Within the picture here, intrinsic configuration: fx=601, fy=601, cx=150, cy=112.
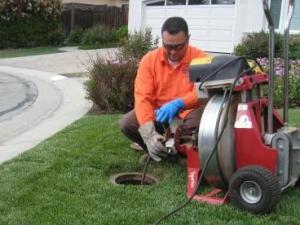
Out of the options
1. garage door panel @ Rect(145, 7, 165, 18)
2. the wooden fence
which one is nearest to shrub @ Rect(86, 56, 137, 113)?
garage door panel @ Rect(145, 7, 165, 18)

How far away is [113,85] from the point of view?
8.51m

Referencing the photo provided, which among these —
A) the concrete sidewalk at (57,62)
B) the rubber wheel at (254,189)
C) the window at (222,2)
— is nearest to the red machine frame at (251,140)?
the rubber wheel at (254,189)

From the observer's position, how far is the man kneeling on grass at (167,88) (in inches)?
182

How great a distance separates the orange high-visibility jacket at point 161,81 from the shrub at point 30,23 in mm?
18885

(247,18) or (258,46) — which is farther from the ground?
(247,18)

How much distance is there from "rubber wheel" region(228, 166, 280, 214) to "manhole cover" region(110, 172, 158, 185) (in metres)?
1.08

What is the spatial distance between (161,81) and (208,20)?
12.5 metres

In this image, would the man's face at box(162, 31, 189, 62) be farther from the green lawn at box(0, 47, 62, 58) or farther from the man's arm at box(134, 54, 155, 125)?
the green lawn at box(0, 47, 62, 58)

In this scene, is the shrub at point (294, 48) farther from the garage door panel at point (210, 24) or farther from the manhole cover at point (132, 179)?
the manhole cover at point (132, 179)

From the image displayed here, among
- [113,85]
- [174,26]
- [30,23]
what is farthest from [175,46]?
[30,23]

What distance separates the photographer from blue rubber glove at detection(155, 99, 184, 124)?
15.0 ft

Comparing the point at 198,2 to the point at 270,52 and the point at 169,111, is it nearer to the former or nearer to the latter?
the point at 169,111

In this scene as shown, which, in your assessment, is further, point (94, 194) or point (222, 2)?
point (222, 2)

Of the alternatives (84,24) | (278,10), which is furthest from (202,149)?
(84,24)
